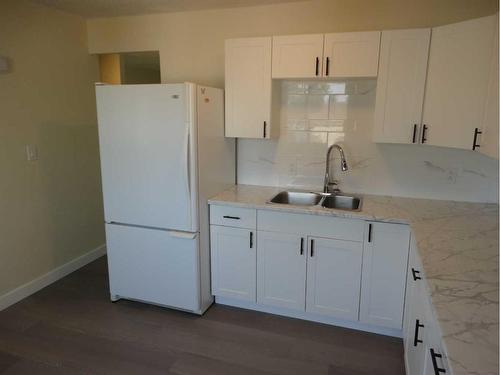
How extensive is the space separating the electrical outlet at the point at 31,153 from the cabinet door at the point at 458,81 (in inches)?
119

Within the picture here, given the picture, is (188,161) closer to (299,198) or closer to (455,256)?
(299,198)

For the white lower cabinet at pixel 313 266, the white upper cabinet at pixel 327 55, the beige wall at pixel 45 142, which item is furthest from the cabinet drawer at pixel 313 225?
the beige wall at pixel 45 142

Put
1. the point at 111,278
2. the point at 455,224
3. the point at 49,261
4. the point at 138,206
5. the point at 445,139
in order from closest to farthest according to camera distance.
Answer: the point at 455,224
the point at 445,139
the point at 138,206
the point at 111,278
the point at 49,261

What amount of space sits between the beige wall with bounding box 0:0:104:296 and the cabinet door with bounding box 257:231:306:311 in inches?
76.4

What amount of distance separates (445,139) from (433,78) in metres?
0.40

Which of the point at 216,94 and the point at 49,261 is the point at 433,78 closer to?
the point at 216,94

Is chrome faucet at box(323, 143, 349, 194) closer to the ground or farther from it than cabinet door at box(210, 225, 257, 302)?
farther from it

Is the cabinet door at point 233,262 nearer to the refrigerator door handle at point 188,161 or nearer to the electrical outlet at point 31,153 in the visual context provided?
the refrigerator door handle at point 188,161

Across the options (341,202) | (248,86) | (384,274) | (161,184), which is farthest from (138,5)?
(384,274)

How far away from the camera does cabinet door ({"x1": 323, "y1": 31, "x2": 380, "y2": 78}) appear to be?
2377 millimetres

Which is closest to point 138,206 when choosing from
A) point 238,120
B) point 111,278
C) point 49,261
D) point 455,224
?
point 111,278

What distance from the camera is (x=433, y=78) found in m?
2.28

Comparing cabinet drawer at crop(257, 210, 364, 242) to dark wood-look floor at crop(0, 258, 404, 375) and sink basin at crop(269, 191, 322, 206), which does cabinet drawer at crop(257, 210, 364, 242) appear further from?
dark wood-look floor at crop(0, 258, 404, 375)

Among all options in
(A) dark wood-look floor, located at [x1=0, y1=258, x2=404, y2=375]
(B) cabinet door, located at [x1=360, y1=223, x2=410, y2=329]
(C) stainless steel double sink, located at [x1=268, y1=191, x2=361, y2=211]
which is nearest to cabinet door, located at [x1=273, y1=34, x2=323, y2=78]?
(C) stainless steel double sink, located at [x1=268, y1=191, x2=361, y2=211]
